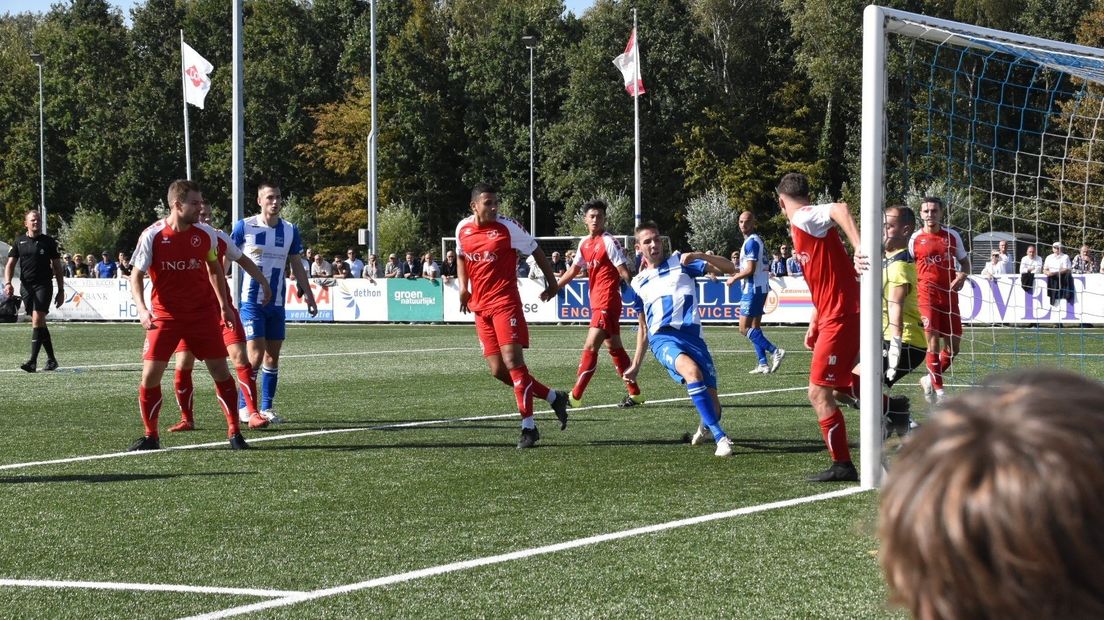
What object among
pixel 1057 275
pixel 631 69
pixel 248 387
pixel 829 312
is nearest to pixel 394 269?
pixel 631 69

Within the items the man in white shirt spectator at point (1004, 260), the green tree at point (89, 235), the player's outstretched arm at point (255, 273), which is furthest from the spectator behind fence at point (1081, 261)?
the green tree at point (89, 235)

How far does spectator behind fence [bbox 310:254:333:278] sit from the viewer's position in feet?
120

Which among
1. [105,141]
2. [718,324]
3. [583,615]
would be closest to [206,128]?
[105,141]

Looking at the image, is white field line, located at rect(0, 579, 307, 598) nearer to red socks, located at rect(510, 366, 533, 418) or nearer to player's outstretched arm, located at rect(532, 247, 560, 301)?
red socks, located at rect(510, 366, 533, 418)

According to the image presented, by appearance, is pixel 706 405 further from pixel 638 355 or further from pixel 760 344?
pixel 760 344

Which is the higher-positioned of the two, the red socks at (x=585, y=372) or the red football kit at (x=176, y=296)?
the red football kit at (x=176, y=296)

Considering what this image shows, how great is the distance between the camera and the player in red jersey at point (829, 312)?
825cm

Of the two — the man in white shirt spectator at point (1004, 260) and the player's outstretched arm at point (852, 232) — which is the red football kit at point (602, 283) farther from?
the man in white shirt spectator at point (1004, 260)

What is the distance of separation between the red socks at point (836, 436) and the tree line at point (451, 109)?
53.8 metres

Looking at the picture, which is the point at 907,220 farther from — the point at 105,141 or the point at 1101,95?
the point at 105,141

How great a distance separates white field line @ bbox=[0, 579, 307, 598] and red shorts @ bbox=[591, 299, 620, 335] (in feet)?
27.5

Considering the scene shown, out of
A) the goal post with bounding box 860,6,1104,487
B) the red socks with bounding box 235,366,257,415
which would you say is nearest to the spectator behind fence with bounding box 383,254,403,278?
the goal post with bounding box 860,6,1104,487

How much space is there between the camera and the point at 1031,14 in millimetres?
62938

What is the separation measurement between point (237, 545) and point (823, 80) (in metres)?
60.5
